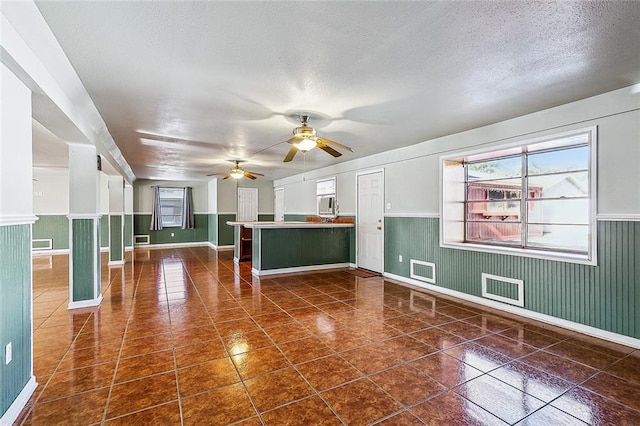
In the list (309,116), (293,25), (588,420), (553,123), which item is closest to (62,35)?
(293,25)

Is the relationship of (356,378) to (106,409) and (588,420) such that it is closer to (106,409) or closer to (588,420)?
(588,420)

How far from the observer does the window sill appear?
317 centimetres

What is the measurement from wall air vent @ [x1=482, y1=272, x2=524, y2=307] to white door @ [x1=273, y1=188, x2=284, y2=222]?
7.16m

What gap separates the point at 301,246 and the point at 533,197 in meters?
3.96

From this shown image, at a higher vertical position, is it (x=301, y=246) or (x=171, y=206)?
(x=171, y=206)

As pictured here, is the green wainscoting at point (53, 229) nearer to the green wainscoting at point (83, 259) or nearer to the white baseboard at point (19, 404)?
the green wainscoting at point (83, 259)

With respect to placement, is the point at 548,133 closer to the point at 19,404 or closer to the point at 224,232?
the point at 19,404

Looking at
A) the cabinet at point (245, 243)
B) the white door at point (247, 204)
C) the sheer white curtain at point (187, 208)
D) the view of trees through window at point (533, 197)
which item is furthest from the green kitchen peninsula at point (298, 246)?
the sheer white curtain at point (187, 208)

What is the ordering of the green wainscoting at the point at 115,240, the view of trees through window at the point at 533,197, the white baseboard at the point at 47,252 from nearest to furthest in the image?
the view of trees through window at the point at 533,197
the green wainscoting at the point at 115,240
the white baseboard at the point at 47,252

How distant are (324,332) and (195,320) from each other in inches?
Answer: 58.8

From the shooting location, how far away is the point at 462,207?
15.6 feet

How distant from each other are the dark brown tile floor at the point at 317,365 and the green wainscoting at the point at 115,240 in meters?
2.90

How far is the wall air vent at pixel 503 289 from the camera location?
3707 millimetres

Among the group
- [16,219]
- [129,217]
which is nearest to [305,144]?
[16,219]
